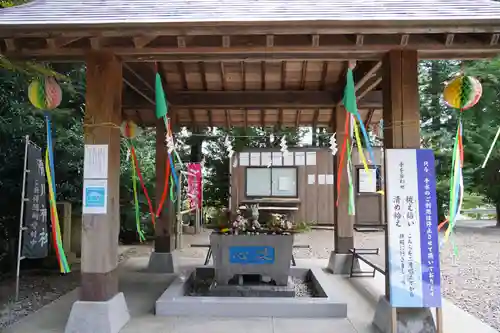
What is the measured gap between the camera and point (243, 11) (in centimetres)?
414

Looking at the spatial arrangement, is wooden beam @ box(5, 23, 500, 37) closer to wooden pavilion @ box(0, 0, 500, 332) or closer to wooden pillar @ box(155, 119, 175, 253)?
wooden pavilion @ box(0, 0, 500, 332)

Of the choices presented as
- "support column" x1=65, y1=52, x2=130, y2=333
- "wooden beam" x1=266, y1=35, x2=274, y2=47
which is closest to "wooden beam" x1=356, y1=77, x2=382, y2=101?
"wooden beam" x1=266, y1=35, x2=274, y2=47

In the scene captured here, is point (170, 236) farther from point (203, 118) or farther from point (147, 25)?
point (147, 25)

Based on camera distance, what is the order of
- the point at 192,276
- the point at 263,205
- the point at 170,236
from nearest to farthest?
the point at 192,276, the point at 170,236, the point at 263,205

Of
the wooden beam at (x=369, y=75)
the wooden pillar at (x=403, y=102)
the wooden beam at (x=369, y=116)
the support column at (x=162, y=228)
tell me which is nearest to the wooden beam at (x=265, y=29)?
the wooden pillar at (x=403, y=102)

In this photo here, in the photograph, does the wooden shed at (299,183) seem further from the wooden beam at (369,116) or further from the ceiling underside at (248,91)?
the wooden beam at (369,116)

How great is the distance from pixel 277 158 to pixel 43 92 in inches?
424

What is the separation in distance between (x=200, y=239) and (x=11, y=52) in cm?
874

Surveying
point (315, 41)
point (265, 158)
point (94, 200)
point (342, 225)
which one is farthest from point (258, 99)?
point (265, 158)

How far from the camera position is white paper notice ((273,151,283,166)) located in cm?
1481

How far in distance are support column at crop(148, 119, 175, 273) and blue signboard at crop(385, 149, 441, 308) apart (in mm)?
4332

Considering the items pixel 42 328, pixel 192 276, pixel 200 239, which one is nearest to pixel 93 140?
A: pixel 42 328

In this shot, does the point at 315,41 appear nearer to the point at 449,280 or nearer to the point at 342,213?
the point at 342,213

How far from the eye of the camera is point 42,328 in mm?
4414
